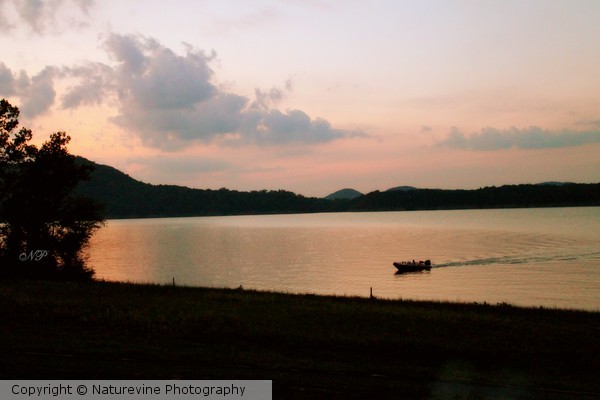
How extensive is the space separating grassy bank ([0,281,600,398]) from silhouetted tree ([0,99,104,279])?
2498cm

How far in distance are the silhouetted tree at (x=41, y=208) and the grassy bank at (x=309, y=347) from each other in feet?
82.0

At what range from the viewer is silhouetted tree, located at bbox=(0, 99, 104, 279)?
150 feet

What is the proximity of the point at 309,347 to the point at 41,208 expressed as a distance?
40.0 metres

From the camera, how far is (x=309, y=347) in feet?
53.6

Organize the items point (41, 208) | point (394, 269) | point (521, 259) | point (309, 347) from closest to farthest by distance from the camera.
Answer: point (309, 347) < point (41, 208) < point (394, 269) < point (521, 259)

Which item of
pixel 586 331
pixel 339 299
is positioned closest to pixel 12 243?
pixel 339 299

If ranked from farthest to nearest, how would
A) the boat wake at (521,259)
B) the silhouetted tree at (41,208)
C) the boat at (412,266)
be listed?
the boat wake at (521,259) → the boat at (412,266) → the silhouetted tree at (41,208)

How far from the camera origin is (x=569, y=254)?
252 ft

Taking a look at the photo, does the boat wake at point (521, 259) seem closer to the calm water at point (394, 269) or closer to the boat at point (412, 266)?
the calm water at point (394, 269)

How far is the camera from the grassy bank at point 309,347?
41.3 feet

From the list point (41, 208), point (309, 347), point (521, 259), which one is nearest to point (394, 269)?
point (521, 259)

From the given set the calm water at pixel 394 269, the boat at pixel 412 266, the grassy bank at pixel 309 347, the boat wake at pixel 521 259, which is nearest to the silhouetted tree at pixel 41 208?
the calm water at pixel 394 269

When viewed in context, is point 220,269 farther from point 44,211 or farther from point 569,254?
point 569,254

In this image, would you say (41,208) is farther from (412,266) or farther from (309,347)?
(412,266)
